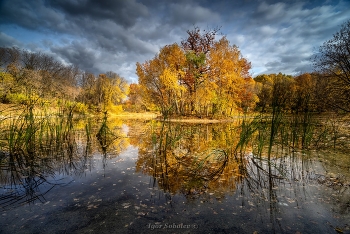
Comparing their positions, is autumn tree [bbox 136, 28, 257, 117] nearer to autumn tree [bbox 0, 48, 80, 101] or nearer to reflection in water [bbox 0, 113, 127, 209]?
autumn tree [bbox 0, 48, 80, 101]

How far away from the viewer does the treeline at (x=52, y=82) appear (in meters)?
19.1

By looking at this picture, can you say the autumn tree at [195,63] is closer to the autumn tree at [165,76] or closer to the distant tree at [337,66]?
→ the autumn tree at [165,76]

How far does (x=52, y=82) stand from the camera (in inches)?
1069

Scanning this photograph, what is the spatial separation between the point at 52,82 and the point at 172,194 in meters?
31.6

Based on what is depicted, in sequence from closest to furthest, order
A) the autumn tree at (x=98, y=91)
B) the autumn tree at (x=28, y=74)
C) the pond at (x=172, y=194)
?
the pond at (x=172, y=194) < the autumn tree at (x=28, y=74) < the autumn tree at (x=98, y=91)

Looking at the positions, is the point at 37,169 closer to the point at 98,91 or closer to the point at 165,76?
the point at 165,76

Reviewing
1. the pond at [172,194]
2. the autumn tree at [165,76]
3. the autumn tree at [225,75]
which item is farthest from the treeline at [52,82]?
the autumn tree at [225,75]

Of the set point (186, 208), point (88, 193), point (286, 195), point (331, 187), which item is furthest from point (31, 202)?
point (331, 187)

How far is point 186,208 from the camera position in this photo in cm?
270

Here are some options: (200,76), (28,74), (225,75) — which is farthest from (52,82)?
(225,75)

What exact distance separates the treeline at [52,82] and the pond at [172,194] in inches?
379

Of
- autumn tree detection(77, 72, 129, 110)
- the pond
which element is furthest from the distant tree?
autumn tree detection(77, 72, 129, 110)

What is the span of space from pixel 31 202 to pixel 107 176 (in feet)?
4.62

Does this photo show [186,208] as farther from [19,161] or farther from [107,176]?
[19,161]
